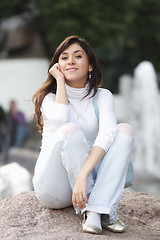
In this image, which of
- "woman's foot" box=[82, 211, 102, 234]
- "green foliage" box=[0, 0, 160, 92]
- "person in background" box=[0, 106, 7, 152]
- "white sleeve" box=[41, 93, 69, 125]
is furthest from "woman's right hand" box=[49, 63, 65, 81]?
"green foliage" box=[0, 0, 160, 92]

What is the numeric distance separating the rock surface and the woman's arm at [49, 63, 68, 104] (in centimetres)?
63

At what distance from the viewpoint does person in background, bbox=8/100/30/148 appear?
36.7ft

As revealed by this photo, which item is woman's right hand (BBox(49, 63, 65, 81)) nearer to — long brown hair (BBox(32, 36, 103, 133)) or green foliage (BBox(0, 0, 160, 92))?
long brown hair (BBox(32, 36, 103, 133))

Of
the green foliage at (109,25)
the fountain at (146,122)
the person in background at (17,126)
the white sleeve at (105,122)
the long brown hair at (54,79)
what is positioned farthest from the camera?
the green foliage at (109,25)

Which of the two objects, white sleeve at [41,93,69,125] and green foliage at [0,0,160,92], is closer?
white sleeve at [41,93,69,125]

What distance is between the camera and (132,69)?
14.6m

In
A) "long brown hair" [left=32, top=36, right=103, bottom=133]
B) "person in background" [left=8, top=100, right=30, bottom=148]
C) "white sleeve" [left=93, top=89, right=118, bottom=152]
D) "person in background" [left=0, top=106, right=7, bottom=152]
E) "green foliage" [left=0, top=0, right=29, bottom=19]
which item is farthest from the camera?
"green foliage" [left=0, top=0, right=29, bottom=19]

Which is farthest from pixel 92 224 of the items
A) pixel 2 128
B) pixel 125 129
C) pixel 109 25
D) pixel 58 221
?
pixel 109 25

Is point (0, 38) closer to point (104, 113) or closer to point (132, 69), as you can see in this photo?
point (132, 69)

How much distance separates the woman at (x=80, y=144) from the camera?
207 cm

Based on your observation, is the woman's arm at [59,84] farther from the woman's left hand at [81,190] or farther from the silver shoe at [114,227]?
the silver shoe at [114,227]

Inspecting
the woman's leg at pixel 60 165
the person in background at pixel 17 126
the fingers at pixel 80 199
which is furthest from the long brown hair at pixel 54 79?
the person in background at pixel 17 126

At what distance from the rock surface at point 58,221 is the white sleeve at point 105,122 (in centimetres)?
44

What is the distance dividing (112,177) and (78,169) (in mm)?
181
